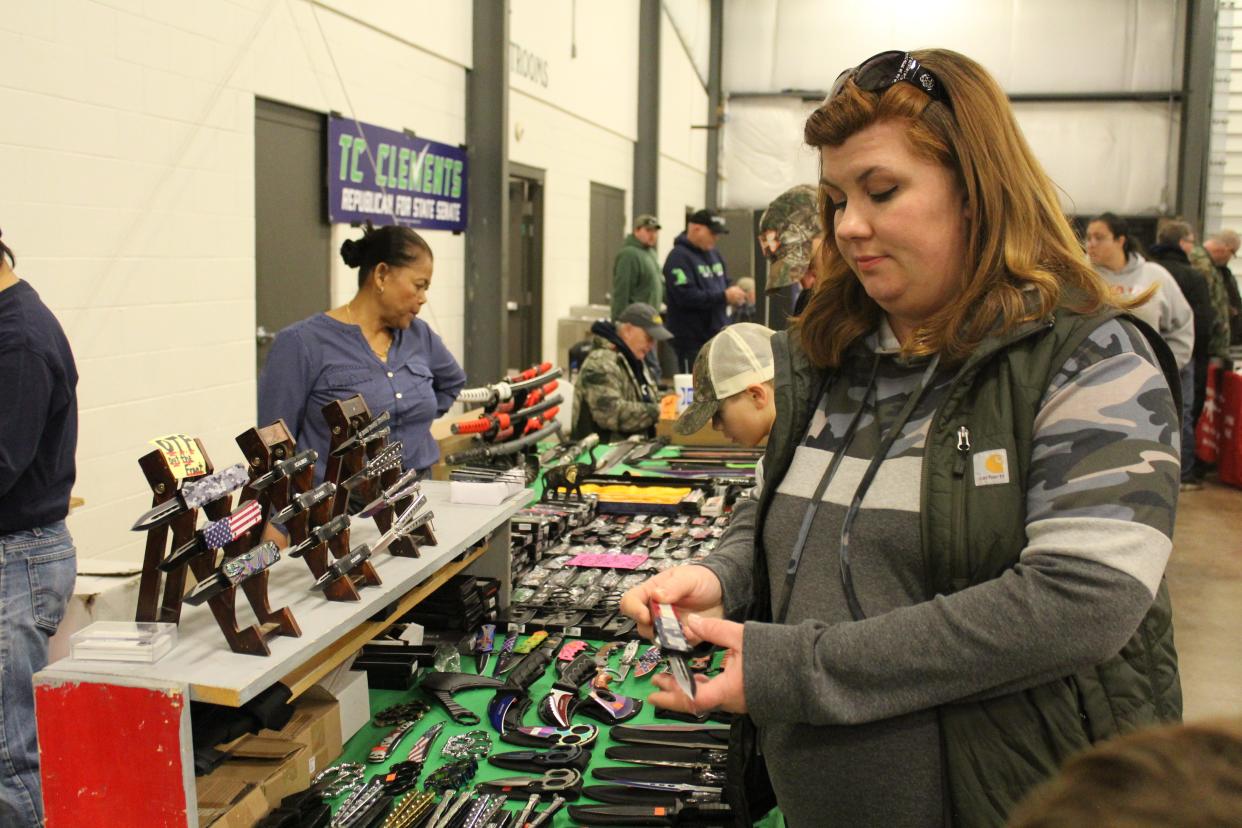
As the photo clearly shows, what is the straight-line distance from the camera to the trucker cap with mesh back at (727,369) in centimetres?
296

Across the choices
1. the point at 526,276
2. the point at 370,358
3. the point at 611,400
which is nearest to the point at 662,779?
the point at 370,358

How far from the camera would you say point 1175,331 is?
721 centimetres

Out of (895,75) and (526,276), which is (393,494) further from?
(526,276)

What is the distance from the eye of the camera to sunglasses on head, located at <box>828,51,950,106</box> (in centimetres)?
129

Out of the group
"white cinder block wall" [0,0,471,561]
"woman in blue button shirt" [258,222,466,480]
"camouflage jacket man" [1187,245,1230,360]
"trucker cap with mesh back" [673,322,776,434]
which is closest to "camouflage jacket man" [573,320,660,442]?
"white cinder block wall" [0,0,471,561]

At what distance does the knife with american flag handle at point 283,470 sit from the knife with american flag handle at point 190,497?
0.42 feet

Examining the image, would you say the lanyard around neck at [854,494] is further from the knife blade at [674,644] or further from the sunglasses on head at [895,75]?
the sunglasses on head at [895,75]

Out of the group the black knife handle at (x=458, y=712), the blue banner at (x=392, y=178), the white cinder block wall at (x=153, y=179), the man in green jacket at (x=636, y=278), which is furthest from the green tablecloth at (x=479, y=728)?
the man in green jacket at (x=636, y=278)

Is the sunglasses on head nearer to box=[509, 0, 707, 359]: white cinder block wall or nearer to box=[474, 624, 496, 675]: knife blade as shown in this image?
box=[474, 624, 496, 675]: knife blade

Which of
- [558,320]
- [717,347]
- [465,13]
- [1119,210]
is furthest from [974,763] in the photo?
[1119,210]

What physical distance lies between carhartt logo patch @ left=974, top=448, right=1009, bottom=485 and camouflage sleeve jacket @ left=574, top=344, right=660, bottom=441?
175 inches

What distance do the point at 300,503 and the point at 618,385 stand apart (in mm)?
3702

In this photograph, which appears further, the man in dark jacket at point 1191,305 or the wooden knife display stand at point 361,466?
the man in dark jacket at point 1191,305

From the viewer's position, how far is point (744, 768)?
62.2 inches
